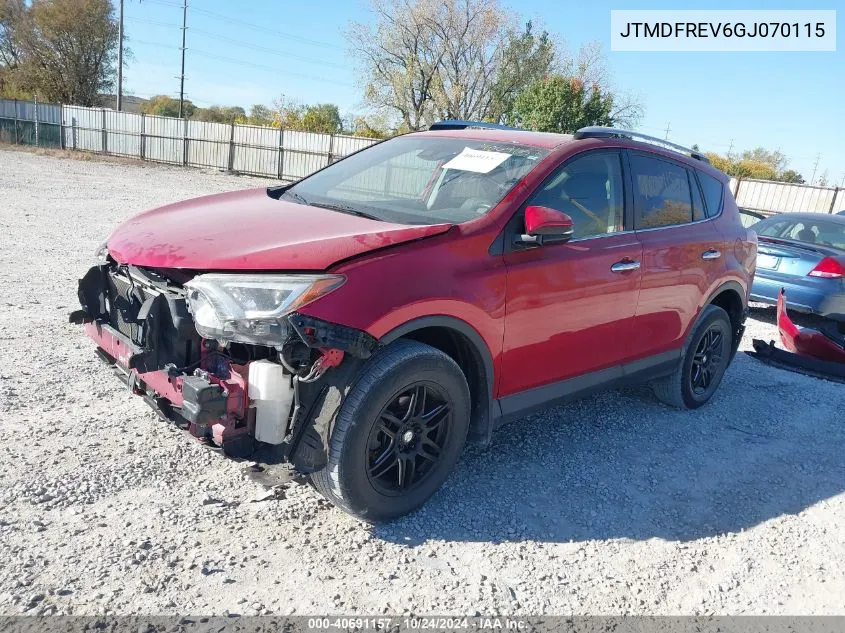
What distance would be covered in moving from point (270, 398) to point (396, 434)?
653 millimetres

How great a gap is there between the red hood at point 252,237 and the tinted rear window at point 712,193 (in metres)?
2.81

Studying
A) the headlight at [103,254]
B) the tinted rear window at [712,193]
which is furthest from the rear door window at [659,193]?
the headlight at [103,254]

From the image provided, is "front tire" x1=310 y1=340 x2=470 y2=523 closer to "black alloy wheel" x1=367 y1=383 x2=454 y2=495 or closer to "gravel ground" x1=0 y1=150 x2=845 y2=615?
"black alloy wheel" x1=367 y1=383 x2=454 y2=495

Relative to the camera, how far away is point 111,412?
4.05 metres

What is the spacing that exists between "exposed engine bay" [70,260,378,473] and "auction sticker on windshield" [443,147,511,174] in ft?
4.60

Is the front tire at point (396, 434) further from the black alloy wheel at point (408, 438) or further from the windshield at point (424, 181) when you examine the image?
the windshield at point (424, 181)

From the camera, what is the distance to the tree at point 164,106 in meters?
72.4

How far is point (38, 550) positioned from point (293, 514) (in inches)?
41.7

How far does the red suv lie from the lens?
281 cm

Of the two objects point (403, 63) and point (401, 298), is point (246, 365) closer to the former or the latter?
point (401, 298)

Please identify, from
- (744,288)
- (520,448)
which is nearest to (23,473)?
(520,448)

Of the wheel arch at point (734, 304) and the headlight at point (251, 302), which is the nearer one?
the headlight at point (251, 302)

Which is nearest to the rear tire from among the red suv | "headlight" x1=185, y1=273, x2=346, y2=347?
the red suv

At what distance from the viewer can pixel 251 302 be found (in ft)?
8.99
